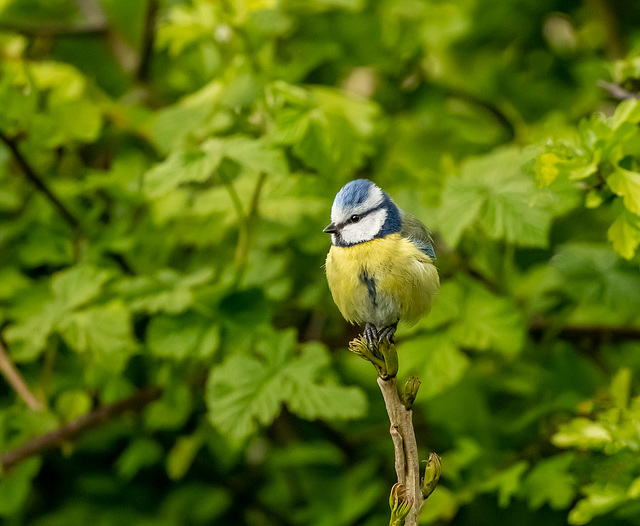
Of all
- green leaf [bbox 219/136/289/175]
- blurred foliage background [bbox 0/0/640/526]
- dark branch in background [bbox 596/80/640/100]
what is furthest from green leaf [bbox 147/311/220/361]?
dark branch in background [bbox 596/80/640/100]

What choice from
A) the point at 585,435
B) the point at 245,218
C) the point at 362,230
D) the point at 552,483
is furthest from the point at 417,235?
the point at 552,483

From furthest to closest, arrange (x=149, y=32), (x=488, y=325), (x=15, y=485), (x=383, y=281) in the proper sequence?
(x=149, y=32) < (x=15, y=485) < (x=488, y=325) < (x=383, y=281)

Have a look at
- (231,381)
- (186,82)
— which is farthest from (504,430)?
(186,82)

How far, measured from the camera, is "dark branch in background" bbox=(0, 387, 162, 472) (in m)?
1.52

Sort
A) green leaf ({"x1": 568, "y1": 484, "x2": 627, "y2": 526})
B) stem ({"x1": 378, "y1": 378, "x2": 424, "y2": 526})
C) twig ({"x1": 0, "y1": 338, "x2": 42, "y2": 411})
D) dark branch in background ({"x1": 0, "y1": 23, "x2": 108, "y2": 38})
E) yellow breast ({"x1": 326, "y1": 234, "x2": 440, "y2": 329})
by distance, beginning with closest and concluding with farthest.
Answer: stem ({"x1": 378, "y1": 378, "x2": 424, "y2": 526}) < yellow breast ({"x1": 326, "y1": 234, "x2": 440, "y2": 329}) < green leaf ({"x1": 568, "y1": 484, "x2": 627, "y2": 526}) < twig ({"x1": 0, "y1": 338, "x2": 42, "y2": 411}) < dark branch in background ({"x1": 0, "y1": 23, "x2": 108, "y2": 38})

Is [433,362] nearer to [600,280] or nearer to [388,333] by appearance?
[600,280]

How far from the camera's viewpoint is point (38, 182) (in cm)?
158

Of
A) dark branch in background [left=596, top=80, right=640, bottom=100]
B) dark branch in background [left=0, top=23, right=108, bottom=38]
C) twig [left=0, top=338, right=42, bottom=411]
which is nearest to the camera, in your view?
dark branch in background [left=596, top=80, right=640, bottom=100]

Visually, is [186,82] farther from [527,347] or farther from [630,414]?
[630,414]

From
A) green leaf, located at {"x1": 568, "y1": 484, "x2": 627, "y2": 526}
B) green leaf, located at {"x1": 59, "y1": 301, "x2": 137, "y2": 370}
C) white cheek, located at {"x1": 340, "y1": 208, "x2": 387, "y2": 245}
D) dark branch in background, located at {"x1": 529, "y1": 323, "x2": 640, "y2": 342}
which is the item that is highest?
white cheek, located at {"x1": 340, "y1": 208, "x2": 387, "y2": 245}

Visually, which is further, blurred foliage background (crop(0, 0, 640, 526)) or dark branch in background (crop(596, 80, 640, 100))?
blurred foliage background (crop(0, 0, 640, 526))

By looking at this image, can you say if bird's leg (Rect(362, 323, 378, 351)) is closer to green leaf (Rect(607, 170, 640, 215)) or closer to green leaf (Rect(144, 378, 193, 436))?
green leaf (Rect(607, 170, 640, 215))

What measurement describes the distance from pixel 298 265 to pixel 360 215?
2.78 ft

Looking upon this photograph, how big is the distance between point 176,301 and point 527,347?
3.04ft
